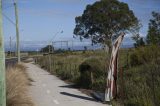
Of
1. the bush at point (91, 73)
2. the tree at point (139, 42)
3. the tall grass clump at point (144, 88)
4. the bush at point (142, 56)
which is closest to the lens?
the tall grass clump at point (144, 88)

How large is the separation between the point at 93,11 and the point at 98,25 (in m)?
2.54

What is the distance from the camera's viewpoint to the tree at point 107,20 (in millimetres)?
75062

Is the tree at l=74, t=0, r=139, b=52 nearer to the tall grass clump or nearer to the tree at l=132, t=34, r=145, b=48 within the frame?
the tree at l=132, t=34, r=145, b=48

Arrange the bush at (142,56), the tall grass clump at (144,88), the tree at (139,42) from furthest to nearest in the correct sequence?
the tree at (139,42), the bush at (142,56), the tall grass clump at (144,88)

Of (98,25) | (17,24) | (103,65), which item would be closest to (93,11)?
(98,25)

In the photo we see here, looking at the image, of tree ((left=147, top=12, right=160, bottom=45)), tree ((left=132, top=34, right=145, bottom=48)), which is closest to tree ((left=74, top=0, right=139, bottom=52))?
tree ((left=132, top=34, right=145, bottom=48))

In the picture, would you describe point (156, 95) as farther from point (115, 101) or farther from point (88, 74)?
point (88, 74)

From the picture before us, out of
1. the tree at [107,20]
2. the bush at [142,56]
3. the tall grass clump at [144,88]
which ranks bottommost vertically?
the tall grass clump at [144,88]

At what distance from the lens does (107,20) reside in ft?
245

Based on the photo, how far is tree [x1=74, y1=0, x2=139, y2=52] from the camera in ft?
246

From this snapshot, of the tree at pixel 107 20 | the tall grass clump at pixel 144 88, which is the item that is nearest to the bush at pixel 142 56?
the tall grass clump at pixel 144 88

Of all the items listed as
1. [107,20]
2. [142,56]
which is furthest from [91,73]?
[107,20]

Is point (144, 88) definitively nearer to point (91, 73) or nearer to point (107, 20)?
point (91, 73)

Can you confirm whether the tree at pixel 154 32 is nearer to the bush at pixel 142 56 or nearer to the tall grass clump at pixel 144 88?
the bush at pixel 142 56
